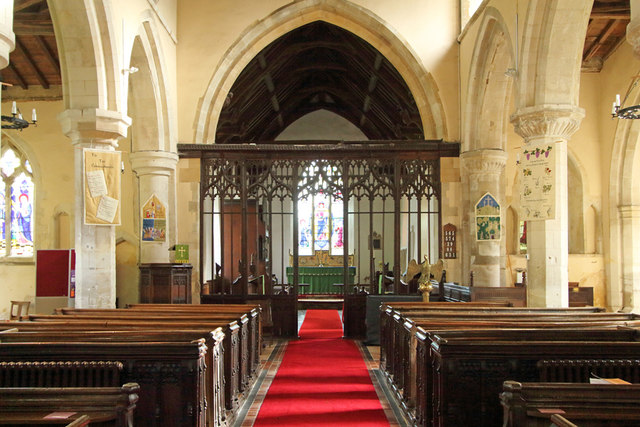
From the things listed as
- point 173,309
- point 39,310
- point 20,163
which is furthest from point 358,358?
point 20,163

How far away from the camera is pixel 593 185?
10922mm

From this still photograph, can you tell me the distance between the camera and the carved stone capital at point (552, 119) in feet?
20.5

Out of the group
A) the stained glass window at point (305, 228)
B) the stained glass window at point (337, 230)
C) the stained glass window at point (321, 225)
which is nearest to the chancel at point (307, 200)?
the stained glass window at point (337, 230)

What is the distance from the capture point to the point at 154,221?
8734 mm

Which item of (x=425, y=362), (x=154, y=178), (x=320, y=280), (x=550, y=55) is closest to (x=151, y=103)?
(x=154, y=178)

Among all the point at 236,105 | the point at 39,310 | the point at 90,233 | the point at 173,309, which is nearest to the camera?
the point at 173,309

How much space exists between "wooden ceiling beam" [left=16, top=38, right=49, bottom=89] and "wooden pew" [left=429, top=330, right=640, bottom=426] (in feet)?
28.2

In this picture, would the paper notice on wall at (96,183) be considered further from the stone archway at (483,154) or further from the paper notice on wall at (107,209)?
the stone archway at (483,154)

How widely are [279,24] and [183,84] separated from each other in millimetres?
1745

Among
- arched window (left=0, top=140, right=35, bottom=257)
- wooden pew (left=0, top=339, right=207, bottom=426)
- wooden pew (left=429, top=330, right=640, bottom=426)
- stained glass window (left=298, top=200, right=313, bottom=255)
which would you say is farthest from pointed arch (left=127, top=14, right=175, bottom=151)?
stained glass window (left=298, top=200, right=313, bottom=255)

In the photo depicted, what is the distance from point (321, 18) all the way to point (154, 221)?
408cm

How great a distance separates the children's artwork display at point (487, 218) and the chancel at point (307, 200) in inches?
1.3

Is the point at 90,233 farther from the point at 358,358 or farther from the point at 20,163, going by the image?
the point at 20,163

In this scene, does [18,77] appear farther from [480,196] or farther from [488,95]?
[480,196]
